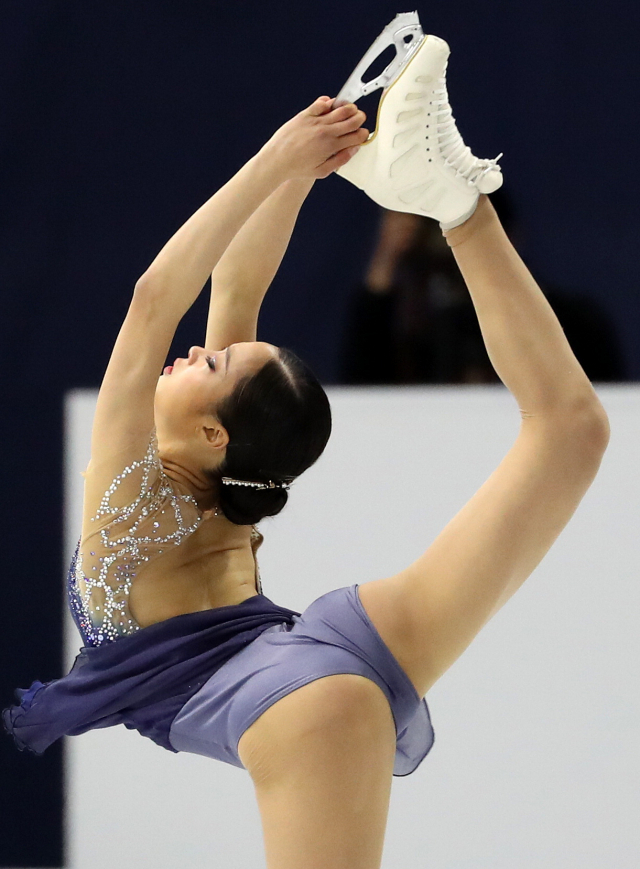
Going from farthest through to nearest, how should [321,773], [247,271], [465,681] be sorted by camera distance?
[465,681]
[247,271]
[321,773]

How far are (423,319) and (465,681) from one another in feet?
2.73

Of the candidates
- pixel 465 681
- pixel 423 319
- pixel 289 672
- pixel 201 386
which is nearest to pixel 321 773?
pixel 289 672

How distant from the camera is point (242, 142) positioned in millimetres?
2678

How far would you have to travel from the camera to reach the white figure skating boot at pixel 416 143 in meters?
1.56

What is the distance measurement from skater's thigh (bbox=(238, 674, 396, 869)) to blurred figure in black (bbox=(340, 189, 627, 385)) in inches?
50.4

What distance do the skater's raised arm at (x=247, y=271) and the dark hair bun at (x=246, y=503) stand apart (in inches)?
11.1

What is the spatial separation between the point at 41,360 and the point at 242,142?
28.0 inches

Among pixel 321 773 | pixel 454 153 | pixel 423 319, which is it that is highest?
pixel 454 153

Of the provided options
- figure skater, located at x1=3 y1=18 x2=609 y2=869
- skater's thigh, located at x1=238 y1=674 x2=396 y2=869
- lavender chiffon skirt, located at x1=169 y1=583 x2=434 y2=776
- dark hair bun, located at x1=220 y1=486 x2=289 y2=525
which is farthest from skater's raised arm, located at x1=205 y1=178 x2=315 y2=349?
skater's thigh, located at x1=238 y1=674 x2=396 y2=869

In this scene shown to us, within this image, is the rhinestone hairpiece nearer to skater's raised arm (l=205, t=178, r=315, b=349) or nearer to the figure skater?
the figure skater

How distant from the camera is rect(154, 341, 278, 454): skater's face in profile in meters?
1.65

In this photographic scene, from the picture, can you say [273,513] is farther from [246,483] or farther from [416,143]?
[416,143]

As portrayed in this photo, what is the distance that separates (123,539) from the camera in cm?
156

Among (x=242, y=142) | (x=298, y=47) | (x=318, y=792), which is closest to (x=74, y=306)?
(x=242, y=142)
